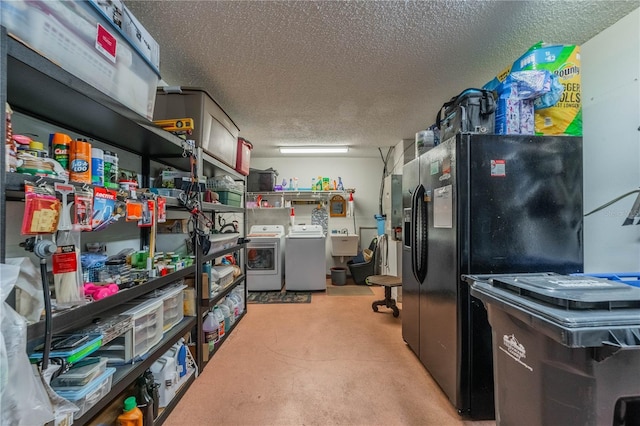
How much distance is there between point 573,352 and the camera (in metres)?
0.74

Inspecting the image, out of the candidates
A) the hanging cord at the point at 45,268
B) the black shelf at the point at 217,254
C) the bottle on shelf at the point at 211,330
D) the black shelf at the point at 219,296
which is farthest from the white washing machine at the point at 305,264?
the hanging cord at the point at 45,268

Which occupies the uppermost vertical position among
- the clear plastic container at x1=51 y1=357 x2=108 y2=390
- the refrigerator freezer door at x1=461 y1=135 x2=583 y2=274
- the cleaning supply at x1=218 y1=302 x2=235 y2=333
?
the refrigerator freezer door at x1=461 y1=135 x2=583 y2=274

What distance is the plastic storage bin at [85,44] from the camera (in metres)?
0.75

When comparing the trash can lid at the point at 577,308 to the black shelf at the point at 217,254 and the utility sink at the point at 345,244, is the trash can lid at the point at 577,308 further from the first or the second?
the utility sink at the point at 345,244

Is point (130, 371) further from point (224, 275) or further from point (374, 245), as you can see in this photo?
point (374, 245)

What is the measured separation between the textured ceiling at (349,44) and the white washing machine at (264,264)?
2.02 metres

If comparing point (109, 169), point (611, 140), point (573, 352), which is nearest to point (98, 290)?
point (109, 169)

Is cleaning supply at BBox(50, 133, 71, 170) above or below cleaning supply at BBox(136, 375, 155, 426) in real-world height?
above

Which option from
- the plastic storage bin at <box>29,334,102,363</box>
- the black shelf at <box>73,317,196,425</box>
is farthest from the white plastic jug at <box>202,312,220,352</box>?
the plastic storage bin at <box>29,334,102,363</box>

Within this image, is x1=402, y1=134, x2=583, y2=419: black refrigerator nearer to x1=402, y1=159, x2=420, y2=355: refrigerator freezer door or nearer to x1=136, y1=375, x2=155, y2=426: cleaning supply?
x1=402, y1=159, x2=420, y2=355: refrigerator freezer door

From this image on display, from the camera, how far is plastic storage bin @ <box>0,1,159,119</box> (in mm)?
749

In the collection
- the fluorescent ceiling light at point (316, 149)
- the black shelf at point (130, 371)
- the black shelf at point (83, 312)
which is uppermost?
the fluorescent ceiling light at point (316, 149)

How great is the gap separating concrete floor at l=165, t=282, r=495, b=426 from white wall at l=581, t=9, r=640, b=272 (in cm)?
132

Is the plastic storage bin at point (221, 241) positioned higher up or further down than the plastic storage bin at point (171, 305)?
higher up
